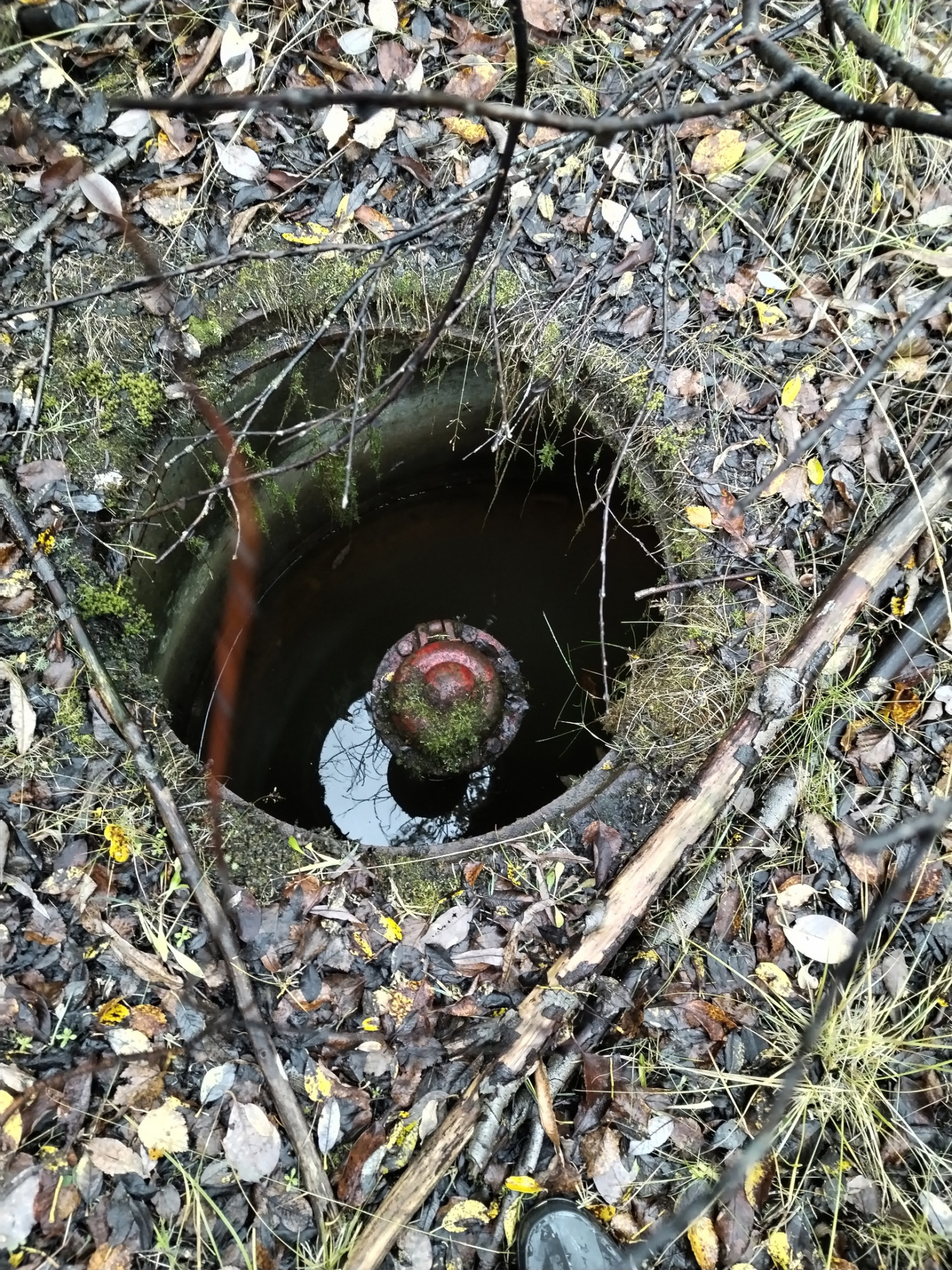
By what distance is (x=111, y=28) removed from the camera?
2.51 metres

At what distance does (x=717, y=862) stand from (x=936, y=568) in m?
1.04

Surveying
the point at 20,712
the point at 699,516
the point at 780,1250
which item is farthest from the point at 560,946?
the point at 20,712

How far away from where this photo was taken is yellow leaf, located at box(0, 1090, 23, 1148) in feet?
5.44

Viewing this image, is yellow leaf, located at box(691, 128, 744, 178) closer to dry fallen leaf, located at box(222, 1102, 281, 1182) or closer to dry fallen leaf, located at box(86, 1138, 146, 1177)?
dry fallen leaf, located at box(222, 1102, 281, 1182)

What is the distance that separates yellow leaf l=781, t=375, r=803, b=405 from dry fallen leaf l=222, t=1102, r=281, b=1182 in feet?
7.61

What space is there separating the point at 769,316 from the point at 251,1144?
8.53 ft

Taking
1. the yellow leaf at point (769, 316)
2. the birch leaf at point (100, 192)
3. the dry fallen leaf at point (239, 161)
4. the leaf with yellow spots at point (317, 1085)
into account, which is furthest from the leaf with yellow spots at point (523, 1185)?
the dry fallen leaf at point (239, 161)

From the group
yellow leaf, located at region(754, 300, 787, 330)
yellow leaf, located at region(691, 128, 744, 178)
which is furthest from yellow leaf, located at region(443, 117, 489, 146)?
yellow leaf, located at region(754, 300, 787, 330)

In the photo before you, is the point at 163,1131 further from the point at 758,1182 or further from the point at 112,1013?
the point at 758,1182

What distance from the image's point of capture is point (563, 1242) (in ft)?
5.34

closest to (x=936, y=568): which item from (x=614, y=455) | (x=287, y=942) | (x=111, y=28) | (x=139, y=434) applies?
(x=614, y=455)

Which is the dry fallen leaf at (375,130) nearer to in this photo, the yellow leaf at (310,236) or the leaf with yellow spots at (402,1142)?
the yellow leaf at (310,236)

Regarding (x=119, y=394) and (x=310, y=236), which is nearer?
(x=119, y=394)

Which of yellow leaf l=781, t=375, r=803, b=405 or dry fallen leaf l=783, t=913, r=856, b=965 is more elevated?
yellow leaf l=781, t=375, r=803, b=405
